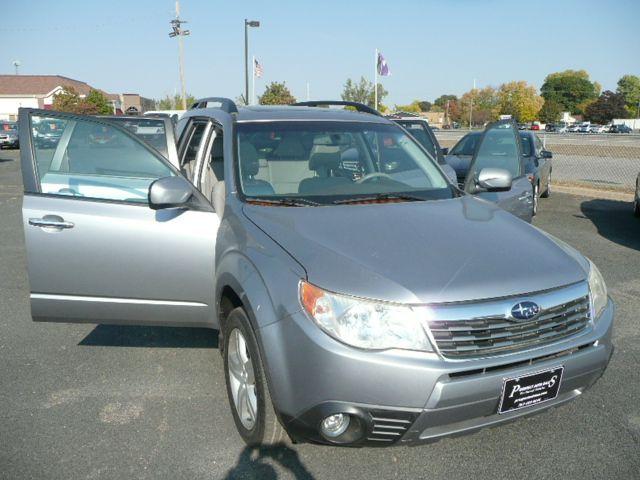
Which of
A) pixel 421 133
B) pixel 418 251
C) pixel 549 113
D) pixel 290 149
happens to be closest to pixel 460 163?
pixel 421 133

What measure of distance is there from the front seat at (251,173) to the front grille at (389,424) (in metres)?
1.57

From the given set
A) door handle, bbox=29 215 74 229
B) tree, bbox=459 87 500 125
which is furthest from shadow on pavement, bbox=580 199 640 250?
tree, bbox=459 87 500 125

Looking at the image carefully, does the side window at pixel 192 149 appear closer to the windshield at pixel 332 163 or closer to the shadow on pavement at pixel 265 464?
the windshield at pixel 332 163

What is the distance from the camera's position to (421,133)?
9.95 m

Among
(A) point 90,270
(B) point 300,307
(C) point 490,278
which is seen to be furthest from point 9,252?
(C) point 490,278

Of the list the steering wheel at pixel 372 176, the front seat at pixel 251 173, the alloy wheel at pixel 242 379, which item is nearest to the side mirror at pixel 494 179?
the steering wheel at pixel 372 176

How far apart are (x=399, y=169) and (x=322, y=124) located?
2.08ft

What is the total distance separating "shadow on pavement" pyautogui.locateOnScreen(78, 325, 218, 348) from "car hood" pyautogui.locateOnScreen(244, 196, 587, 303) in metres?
1.70

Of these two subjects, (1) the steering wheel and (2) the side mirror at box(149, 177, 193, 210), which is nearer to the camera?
(2) the side mirror at box(149, 177, 193, 210)

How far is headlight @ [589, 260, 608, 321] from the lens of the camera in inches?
106

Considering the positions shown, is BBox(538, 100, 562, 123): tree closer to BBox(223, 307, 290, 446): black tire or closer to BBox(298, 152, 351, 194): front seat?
BBox(298, 152, 351, 194): front seat

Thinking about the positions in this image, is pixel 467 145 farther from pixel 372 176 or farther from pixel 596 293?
pixel 596 293

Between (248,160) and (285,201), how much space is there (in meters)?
0.45

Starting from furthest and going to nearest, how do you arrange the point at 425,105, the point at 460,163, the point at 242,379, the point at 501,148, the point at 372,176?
the point at 425,105 < the point at 460,163 < the point at 501,148 < the point at 372,176 < the point at 242,379
